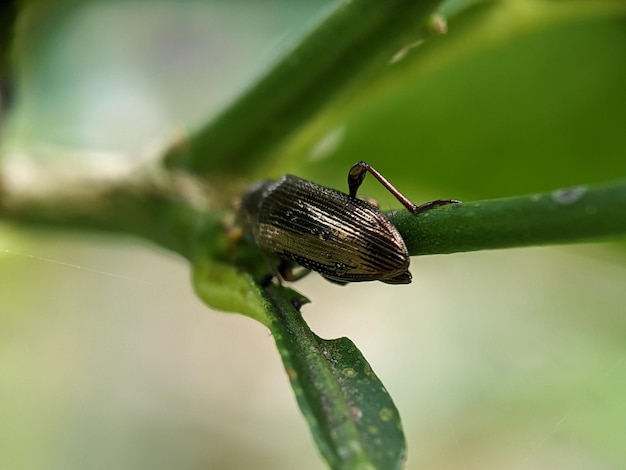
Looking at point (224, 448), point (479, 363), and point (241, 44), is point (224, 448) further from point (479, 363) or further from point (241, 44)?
point (241, 44)

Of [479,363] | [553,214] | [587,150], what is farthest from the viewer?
[479,363]

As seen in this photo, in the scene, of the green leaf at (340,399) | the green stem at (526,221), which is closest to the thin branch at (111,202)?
the green leaf at (340,399)

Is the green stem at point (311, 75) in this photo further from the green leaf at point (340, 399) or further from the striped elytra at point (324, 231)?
the green leaf at point (340, 399)

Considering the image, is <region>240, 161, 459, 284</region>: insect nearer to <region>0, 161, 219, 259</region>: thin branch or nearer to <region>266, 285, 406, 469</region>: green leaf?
<region>0, 161, 219, 259</region>: thin branch

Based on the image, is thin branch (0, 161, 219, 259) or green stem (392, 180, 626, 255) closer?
green stem (392, 180, 626, 255)

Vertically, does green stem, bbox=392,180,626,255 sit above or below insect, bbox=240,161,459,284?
below

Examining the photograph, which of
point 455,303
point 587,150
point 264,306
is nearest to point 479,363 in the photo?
point 455,303

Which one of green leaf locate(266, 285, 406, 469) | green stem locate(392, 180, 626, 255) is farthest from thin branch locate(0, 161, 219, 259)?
green stem locate(392, 180, 626, 255)
